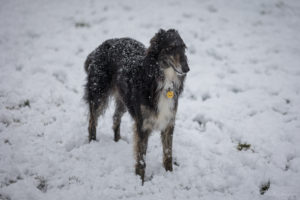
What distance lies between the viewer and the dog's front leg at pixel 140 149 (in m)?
3.85

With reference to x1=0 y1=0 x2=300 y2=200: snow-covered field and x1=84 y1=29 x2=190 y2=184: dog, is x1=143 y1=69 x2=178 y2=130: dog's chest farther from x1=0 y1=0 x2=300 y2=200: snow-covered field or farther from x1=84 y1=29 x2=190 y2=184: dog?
x1=0 y1=0 x2=300 y2=200: snow-covered field

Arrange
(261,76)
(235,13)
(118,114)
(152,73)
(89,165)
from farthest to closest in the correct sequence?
(235,13) < (261,76) < (118,114) < (89,165) < (152,73)

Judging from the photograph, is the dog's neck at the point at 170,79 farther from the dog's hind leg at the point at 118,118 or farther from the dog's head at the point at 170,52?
the dog's hind leg at the point at 118,118

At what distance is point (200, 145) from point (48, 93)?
3.76 meters

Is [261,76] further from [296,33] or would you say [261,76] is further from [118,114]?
[118,114]

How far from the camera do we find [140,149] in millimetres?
3889

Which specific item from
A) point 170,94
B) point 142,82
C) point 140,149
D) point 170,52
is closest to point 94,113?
point 140,149

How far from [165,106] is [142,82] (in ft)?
1.62

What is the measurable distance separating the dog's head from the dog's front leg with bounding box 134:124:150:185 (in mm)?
1082

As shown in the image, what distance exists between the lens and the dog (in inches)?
138

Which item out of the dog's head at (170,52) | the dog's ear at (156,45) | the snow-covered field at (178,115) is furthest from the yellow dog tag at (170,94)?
the snow-covered field at (178,115)

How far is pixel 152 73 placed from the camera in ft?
11.6

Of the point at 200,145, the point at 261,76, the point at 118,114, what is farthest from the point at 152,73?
the point at 261,76

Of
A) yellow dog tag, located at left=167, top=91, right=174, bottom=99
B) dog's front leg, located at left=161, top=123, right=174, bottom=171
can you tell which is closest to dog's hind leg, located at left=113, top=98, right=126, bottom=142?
dog's front leg, located at left=161, top=123, right=174, bottom=171
